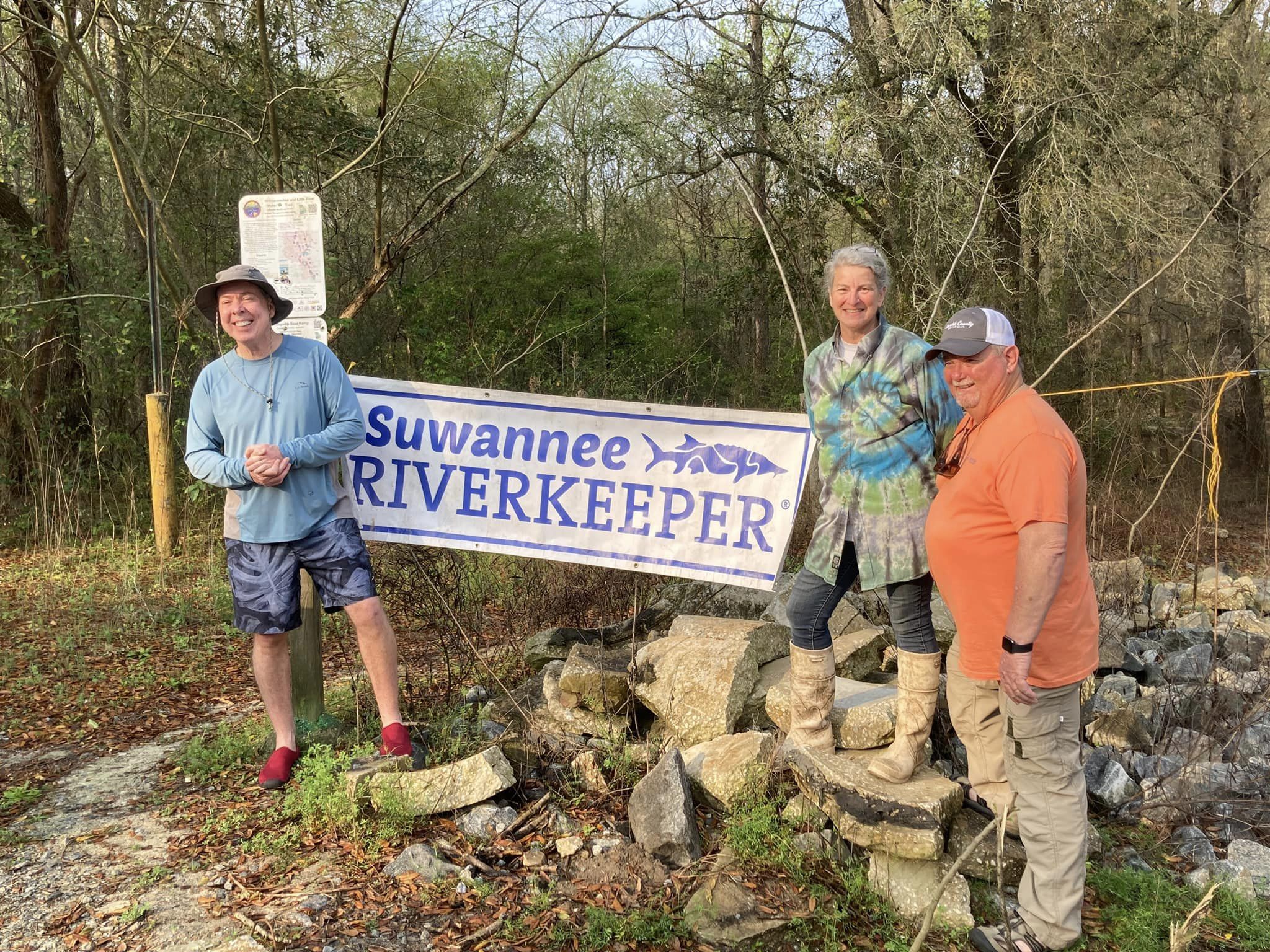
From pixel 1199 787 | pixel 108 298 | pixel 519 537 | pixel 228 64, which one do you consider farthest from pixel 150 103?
pixel 1199 787

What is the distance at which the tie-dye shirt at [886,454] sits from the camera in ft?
10.8

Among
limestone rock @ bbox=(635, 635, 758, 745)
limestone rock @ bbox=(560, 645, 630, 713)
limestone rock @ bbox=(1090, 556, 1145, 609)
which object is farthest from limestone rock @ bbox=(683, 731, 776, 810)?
limestone rock @ bbox=(1090, 556, 1145, 609)

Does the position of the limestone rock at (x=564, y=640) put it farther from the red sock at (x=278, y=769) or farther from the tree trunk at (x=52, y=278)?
the tree trunk at (x=52, y=278)

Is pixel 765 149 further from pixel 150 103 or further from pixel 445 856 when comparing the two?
pixel 445 856

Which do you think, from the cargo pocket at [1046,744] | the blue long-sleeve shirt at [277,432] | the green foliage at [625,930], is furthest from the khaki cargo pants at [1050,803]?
the blue long-sleeve shirt at [277,432]

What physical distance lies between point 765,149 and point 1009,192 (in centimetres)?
267

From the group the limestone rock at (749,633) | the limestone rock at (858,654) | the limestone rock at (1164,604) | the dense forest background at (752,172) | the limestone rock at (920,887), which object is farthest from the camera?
the dense forest background at (752,172)

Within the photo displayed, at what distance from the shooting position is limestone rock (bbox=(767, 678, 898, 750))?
12.2ft

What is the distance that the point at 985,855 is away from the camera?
10.6ft

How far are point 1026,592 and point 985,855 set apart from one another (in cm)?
121

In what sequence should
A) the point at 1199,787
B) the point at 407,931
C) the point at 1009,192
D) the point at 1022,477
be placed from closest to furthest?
1. the point at 1022,477
2. the point at 407,931
3. the point at 1199,787
4. the point at 1009,192

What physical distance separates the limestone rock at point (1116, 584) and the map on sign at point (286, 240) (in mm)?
5442

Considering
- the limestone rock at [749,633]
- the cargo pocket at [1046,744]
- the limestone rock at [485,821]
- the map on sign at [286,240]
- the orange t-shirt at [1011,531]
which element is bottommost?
the limestone rock at [485,821]

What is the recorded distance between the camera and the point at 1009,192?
9.69 metres
